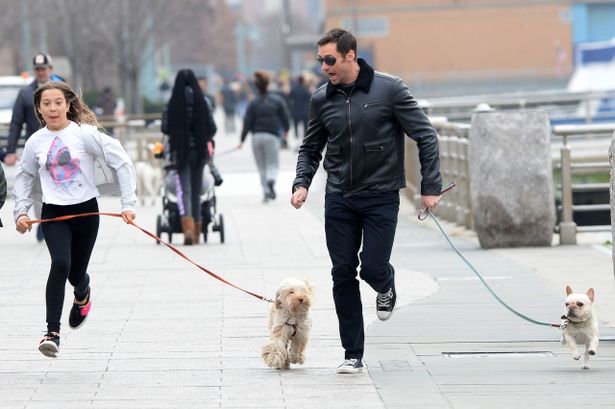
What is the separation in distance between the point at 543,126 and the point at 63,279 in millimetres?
6766

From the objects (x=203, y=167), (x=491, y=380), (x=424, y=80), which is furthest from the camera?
(x=424, y=80)

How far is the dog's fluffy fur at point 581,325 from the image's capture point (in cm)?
772

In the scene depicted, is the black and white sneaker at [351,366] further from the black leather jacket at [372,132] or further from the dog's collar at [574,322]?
the dog's collar at [574,322]

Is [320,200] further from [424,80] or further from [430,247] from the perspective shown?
[424,80]

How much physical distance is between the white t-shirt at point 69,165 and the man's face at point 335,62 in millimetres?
1347

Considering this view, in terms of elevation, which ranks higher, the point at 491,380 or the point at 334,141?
the point at 334,141

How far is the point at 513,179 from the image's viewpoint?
13852 millimetres

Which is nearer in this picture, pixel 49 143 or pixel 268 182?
pixel 49 143

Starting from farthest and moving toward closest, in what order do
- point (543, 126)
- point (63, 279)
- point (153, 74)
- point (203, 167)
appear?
point (153, 74), point (203, 167), point (543, 126), point (63, 279)

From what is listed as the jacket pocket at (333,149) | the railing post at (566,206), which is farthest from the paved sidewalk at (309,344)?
the jacket pocket at (333,149)

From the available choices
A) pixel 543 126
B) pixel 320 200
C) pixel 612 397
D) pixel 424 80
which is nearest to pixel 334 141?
pixel 612 397

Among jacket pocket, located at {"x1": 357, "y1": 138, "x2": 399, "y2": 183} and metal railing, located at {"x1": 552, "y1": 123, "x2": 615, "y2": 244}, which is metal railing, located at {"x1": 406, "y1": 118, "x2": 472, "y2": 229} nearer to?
metal railing, located at {"x1": 552, "y1": 123, "x2": 615, "y2": 244}

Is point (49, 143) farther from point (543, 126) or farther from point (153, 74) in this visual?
point (153, 74)

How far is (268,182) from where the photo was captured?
2098cm
